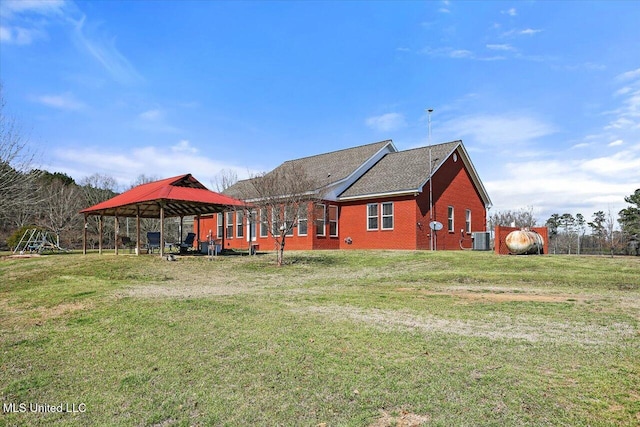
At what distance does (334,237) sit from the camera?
25562mm

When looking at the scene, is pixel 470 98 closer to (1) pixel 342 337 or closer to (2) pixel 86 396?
(1) pixel 342 337

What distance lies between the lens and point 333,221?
25.5 metres

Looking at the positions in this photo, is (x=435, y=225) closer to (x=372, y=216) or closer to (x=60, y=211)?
(x=372, y=216)

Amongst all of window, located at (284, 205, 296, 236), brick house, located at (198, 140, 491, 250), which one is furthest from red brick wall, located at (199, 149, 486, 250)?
window, located at (284, 205, 296, 236)

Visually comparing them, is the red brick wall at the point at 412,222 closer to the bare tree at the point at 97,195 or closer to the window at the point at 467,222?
the window at the point at 467,222

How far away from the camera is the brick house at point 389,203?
75.5ft

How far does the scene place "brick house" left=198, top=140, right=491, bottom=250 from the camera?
75.5 ft

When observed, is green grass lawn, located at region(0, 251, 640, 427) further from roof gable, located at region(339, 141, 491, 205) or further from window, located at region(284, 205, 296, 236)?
roof gable, located at region(339, 141, 491, 205)

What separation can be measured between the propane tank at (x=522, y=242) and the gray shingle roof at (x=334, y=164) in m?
9.91

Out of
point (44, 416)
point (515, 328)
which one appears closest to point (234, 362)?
point (44, 416)

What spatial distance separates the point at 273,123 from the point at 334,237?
362 inches

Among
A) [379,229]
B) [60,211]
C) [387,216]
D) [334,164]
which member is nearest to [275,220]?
[379,229]

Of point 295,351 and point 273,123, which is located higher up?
point 273,123

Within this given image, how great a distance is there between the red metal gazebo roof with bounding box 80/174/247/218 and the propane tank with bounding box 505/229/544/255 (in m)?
12.4
